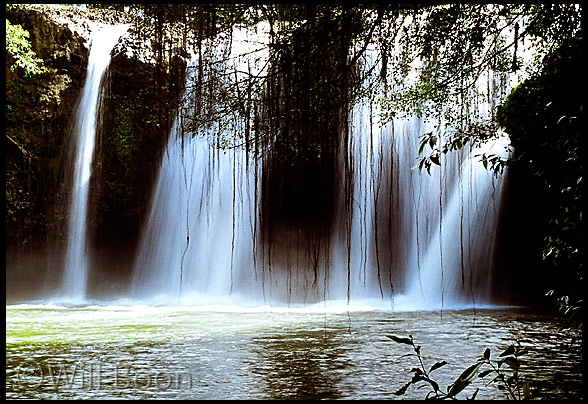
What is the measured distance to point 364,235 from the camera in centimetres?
1291

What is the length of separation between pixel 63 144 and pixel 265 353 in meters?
9.50

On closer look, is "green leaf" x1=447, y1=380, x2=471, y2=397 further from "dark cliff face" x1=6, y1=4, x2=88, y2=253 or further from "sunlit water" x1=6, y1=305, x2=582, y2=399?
"dark cliff face" x1=6, y1=4, x2=88, y2=253

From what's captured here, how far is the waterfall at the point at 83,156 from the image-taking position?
13.8m

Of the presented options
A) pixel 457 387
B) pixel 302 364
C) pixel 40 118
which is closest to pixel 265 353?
pixel 302 364

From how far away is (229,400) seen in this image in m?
4.25

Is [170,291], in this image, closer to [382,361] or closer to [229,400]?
[382,361]

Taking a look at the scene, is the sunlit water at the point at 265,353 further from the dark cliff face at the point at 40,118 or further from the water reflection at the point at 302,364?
the dark cliff face at the point at 40,118

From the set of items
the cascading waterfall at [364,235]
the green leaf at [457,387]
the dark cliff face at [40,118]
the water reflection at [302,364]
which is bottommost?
the water reflection at [302,364]

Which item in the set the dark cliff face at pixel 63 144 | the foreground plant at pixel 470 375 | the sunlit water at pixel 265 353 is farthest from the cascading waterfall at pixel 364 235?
the foreground plant at pixel 470 375

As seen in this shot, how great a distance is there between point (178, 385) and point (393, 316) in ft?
17.7

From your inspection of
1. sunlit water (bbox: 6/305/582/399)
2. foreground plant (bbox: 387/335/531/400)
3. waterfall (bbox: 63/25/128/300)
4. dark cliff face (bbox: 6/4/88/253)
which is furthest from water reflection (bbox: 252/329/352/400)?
dark cliff face (bbox: 6/4/88/253)

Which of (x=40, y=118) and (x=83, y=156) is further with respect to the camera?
(x=83, y=156)

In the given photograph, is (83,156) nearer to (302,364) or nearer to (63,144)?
(63,144)

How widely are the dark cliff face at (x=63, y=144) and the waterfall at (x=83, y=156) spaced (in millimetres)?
144
